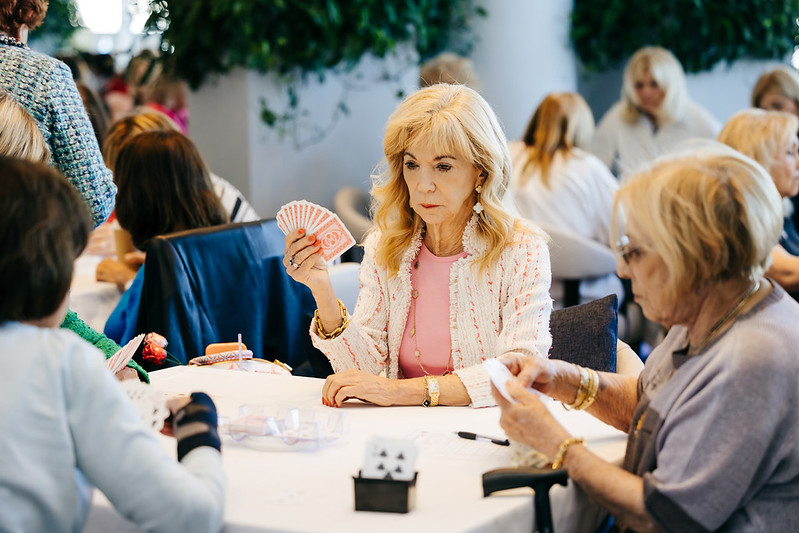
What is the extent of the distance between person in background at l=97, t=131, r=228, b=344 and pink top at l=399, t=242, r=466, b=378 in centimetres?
115

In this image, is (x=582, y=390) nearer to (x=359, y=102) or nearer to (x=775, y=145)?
(x=775, y=145)

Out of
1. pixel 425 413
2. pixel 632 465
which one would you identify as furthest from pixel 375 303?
pixel 632 465

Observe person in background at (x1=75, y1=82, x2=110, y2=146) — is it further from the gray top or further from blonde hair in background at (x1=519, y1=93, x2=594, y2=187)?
the gray top

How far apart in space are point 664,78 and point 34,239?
5.12 metres

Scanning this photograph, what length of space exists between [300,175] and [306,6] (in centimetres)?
96

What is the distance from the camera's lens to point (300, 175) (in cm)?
533

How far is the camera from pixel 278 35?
496 cm

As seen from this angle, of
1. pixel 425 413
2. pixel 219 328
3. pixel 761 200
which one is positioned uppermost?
pixel 761 200

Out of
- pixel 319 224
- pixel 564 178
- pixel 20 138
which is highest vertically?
pixel 20 138

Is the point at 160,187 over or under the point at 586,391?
over

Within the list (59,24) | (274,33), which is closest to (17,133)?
(274,33)

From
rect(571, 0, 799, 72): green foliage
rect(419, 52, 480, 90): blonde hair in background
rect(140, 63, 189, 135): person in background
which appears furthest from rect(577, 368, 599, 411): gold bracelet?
rect(140, 63, 189, 135): person in background

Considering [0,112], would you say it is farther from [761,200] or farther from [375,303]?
[761,200]

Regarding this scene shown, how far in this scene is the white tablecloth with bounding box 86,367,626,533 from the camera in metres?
1.44
